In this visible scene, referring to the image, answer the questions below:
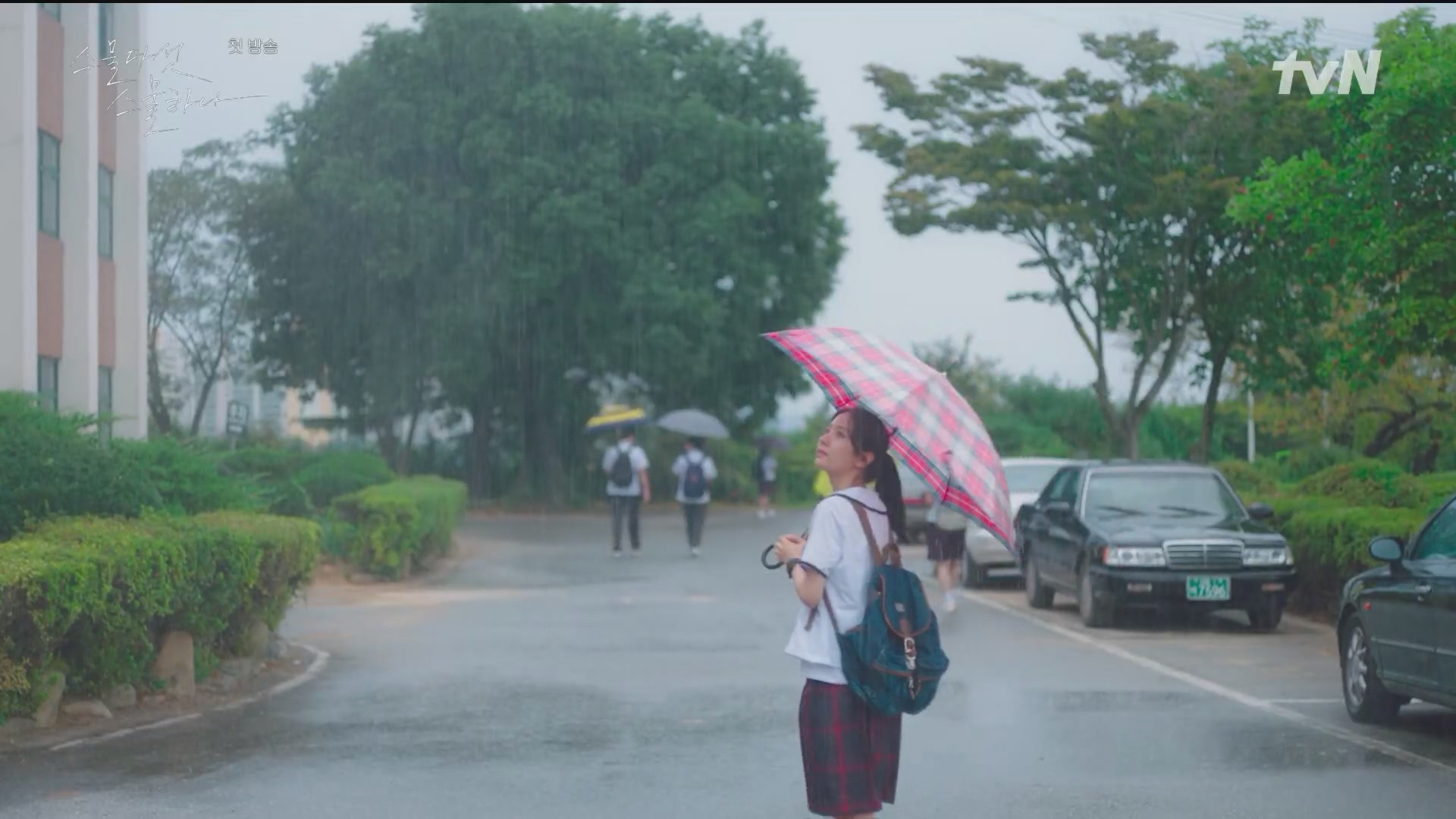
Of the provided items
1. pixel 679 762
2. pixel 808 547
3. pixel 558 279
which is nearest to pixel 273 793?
pixel 679 762

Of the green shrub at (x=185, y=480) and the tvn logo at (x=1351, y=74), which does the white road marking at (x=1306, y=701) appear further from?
the green shrub at (x=185, y=480)

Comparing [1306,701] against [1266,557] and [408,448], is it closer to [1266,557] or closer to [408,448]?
[1266,557]

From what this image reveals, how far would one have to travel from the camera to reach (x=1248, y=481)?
24141mm

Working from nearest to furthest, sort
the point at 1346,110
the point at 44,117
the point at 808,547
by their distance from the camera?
the point at 808,547, the point at 1346,110, the point at 44,117

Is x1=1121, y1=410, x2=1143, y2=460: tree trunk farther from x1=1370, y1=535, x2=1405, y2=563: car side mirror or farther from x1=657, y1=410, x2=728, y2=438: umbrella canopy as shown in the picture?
x1=1370, y1=535, x2=1405, y2=563: car side mirror

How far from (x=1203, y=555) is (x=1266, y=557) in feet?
1.88

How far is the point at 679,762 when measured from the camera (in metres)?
8.98

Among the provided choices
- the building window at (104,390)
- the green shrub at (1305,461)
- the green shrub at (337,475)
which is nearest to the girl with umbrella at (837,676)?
the building window at (104,390)

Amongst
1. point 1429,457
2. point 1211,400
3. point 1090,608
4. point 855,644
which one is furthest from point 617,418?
point 855,644

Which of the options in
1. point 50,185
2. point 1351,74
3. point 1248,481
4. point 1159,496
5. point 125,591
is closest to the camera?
point 125,591

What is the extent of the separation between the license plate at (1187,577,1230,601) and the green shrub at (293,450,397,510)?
1319cm

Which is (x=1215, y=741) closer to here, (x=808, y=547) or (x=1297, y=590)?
(x=808, y=547)

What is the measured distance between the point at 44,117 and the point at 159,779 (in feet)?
43.5

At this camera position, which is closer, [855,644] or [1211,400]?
[855,644]
